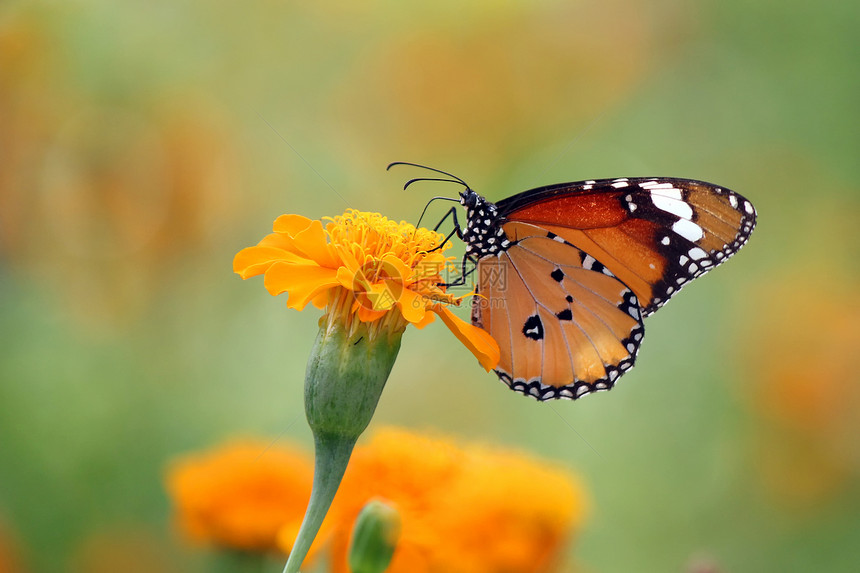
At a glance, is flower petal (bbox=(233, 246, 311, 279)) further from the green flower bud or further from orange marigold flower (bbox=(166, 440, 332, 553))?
orange marigold flower (bbox=(166, 440, 332, 553))

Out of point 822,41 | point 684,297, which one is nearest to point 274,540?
point 684,297

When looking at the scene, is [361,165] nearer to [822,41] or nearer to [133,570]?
[133,570]

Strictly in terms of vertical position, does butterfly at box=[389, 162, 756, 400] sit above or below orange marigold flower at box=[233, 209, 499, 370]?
above

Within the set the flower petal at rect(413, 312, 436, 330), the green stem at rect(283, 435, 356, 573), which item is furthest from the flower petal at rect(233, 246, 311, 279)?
the green stem at rect(283, 435, 356, 573)

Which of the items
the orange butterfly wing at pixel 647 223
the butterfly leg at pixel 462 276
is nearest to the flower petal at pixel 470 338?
the butterfly leg at pixel 462 276

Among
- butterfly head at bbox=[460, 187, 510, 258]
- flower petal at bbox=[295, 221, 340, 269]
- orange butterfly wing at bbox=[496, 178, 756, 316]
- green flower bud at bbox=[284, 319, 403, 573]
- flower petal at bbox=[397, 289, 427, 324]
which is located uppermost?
orange butterfly wing at bbox=[496, 178, 756, 316]

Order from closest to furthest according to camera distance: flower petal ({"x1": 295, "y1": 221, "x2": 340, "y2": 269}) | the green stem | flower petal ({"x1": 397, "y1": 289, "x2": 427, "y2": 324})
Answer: the green stem
flower petal ({"x1": 397, "y1": 289, "x2": 427, "y2": 324})
flower petal ({"x1": 295, "y1": 221, "x2": 340, "y2": 269})

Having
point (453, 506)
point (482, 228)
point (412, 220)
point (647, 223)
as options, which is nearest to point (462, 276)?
point (482, 228)
